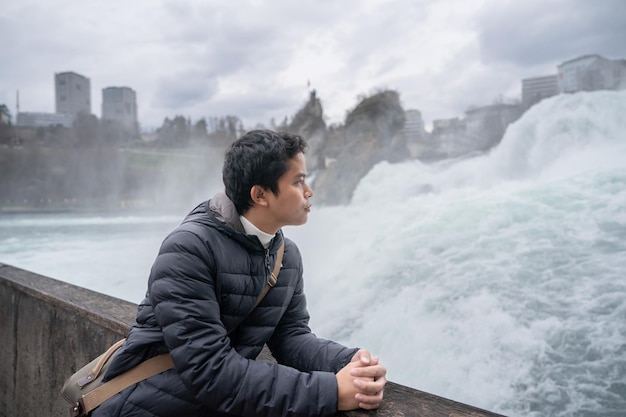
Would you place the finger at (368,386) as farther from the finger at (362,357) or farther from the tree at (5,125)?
the tree at (5,125)

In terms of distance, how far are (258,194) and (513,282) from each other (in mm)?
4513

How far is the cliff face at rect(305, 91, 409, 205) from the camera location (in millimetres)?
24625

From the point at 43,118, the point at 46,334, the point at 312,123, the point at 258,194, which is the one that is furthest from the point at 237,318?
the point at 43,118

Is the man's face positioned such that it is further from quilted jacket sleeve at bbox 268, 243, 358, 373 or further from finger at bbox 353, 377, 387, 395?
finger at bbox 353, 377, 387, 395

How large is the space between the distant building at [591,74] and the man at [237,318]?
16.4 metres

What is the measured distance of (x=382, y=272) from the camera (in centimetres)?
672

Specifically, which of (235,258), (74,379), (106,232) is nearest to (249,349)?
(235,258)

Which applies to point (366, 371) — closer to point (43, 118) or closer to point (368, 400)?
point (368, 400)

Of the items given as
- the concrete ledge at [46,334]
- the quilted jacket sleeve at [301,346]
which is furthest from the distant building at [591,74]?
the concrete ledge at [46,334]

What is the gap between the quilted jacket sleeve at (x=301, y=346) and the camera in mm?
1514

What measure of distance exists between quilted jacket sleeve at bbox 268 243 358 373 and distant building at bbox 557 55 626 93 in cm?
1633

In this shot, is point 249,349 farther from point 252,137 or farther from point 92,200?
point 92,200

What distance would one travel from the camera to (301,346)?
1613mm

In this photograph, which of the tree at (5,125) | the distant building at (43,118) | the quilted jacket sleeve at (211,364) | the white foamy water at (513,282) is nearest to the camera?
the quilted jacket sleeve at (211,364)
